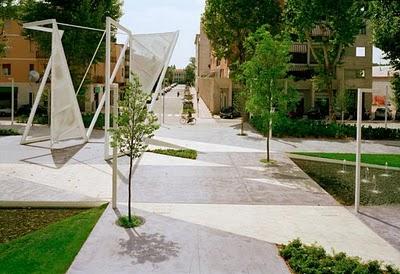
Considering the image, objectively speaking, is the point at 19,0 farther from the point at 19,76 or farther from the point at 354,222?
the point at 354,222

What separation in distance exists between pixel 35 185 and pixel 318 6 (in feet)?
78.7

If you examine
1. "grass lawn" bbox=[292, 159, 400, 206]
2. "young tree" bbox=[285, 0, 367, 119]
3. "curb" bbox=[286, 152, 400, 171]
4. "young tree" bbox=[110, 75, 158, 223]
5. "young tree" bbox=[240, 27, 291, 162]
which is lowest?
"grass lawn" bbox=[292, 159, 400, 206]

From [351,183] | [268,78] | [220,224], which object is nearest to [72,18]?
[268,78]

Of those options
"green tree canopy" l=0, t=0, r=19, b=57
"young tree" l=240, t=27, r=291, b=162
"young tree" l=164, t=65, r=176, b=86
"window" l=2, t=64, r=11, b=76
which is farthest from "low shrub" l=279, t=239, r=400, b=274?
"young tree" l=164, t=65, r=176, b=86

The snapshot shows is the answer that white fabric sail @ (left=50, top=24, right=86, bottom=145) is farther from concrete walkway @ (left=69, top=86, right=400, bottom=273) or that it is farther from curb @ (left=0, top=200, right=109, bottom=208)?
curb @ (left=0, top=200, right=109, bottom=208)

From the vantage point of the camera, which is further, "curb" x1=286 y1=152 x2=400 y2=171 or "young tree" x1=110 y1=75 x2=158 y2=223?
"curb" x1=286 y1=152 x2=400 y2=171

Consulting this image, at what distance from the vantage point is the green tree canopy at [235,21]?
3741cm

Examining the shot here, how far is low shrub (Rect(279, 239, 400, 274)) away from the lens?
778cm

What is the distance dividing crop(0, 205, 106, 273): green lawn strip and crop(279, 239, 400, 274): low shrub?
4162 millimetres

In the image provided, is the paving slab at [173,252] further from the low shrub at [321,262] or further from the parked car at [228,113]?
the parked car at [228,113]

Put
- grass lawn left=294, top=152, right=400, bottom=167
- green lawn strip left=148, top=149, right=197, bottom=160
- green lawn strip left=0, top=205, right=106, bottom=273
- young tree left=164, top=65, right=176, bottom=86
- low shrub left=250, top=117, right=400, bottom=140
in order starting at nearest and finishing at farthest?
green lawn strip left=0, top=205, right=106, bottom=273 < grass lawn left=294, top=152, right=400, bottom=167 < green lawn strip left=148, top=149, right=197, bottom=160 < low shrub left=250, top=117, right=400, bottom=140 < young tree left=164, top=65, right=176, bottom=86

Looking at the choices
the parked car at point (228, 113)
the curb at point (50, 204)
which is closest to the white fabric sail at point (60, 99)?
the curb at point (50, 204)

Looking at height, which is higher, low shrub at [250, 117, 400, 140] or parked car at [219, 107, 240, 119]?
parked car at [219, 107, 240, 119]

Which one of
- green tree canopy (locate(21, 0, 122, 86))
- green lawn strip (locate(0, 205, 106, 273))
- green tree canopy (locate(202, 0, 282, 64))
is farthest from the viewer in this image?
green tree canopy (locate(202, 0, 282, 64))
